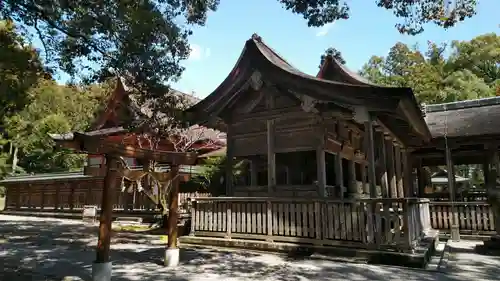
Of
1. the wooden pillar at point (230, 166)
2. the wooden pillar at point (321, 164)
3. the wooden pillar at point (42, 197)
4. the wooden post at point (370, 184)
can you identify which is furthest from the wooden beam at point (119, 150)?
the wooden pillar at point (42, 197)

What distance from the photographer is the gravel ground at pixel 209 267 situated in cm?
678

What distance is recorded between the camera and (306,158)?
41.4 ft

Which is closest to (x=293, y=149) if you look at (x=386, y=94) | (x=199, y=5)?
(x=386, y=94)

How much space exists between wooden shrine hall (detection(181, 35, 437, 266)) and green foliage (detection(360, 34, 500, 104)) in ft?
75.8

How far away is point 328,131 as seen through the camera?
10.1m

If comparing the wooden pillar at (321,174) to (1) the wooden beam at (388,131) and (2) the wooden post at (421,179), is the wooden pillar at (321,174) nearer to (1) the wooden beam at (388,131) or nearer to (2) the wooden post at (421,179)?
(1) the wooden beam at (388,131)

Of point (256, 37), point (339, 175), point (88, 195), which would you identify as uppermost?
point (256, 37)

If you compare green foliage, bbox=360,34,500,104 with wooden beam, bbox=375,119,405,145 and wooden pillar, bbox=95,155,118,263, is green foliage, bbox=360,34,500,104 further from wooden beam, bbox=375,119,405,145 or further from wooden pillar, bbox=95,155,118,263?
wooden pillar, bbox=95,155,118,263

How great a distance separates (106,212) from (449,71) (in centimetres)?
3962

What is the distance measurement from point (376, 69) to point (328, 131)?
3948cm

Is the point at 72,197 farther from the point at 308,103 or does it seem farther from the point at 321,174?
the point at 308,103

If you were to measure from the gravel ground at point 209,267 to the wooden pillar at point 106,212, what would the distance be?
79 centimetres

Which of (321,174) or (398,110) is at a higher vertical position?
(398,110)

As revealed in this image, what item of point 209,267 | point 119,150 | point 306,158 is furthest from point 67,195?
point 119,150
